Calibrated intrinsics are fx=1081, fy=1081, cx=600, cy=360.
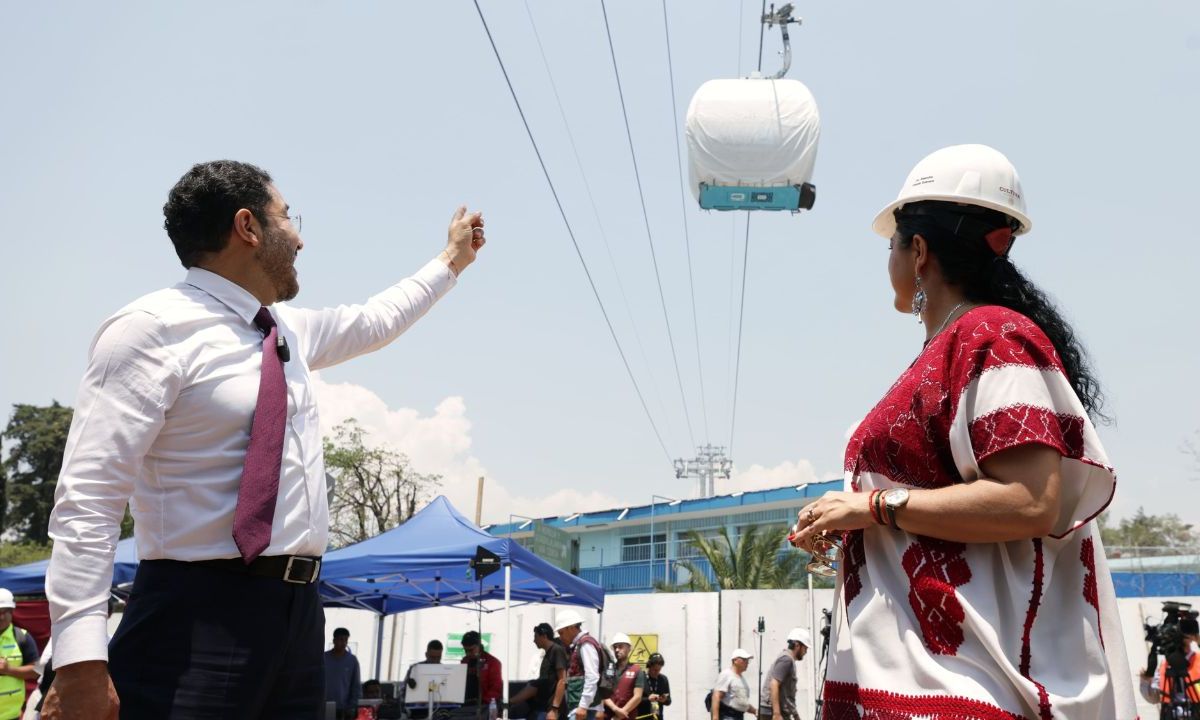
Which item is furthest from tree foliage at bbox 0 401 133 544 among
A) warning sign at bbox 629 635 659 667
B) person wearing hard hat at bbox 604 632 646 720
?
person wearing hard hat at bbox 604 632 646 720

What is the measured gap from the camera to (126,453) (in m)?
2.17

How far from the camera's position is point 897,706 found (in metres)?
1.65

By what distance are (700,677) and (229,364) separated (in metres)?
18.3

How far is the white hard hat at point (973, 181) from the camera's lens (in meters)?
1.90

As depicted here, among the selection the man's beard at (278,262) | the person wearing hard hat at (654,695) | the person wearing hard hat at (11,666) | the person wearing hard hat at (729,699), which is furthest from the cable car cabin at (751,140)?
the man's beard at (278,262)

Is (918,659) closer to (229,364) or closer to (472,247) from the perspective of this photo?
(229,364)

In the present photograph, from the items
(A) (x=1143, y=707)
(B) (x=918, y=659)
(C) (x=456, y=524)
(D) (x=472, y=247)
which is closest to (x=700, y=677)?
(A) (x=1143, y=707)

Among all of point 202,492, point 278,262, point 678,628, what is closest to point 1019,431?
point 202,492

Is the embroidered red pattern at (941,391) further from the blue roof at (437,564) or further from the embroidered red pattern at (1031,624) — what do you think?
the blue roof at (437,564)

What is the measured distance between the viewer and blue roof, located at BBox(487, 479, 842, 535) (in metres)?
35.0

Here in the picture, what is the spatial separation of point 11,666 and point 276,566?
8.36 m

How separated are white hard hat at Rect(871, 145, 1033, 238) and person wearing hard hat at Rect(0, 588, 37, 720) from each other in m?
9.46

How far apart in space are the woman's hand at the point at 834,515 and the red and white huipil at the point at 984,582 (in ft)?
0.17

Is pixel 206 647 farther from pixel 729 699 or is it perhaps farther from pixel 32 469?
pixel 32 469
